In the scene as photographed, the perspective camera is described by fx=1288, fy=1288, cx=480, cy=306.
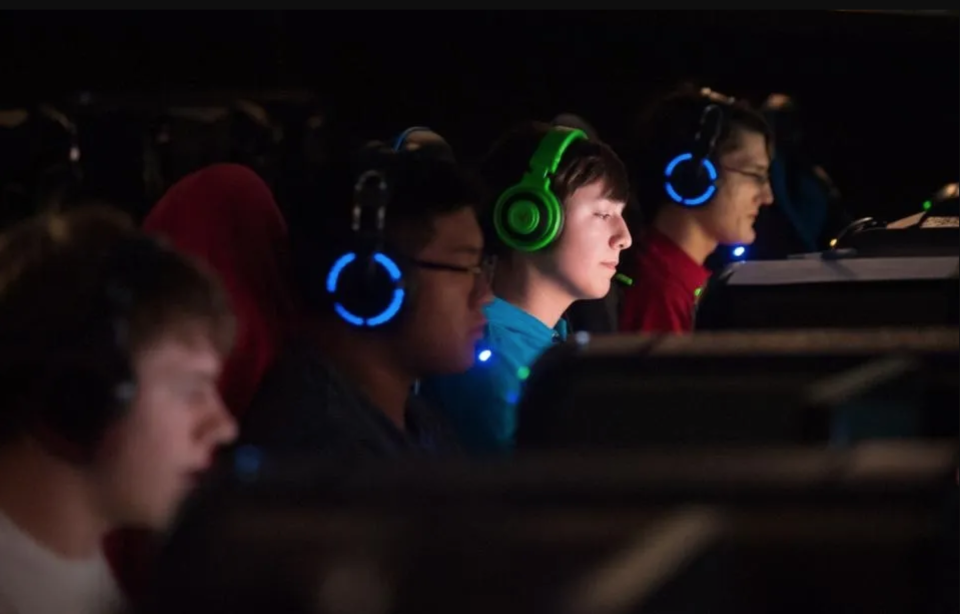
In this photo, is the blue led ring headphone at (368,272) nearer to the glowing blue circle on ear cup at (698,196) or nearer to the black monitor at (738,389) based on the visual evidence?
the black monitor at (738,389)

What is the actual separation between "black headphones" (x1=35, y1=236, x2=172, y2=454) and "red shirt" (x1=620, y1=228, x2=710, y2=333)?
1.06 m

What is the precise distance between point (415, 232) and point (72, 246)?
0.51 m

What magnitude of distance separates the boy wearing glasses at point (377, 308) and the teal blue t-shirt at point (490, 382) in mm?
111

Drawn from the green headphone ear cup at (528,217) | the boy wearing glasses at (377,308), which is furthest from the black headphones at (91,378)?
the green headphone ear cup at (528,217)

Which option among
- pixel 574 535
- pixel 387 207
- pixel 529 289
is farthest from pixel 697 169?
pixel 574 535

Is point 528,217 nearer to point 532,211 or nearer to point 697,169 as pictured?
point 532,211

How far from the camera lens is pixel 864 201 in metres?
2.94

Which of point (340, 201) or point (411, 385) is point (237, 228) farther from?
point (411, 385)

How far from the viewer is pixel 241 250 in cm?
146

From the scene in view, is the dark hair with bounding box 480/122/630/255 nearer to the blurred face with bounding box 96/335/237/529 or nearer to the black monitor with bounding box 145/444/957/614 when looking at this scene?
the blurred face with bounding box 96/335/237/529

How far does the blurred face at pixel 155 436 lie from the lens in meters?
1.04

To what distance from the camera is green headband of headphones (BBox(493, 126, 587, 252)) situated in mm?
1743

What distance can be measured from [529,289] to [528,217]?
5.0 inches

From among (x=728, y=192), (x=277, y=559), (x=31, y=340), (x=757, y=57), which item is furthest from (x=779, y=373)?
(x=757, y=57)
